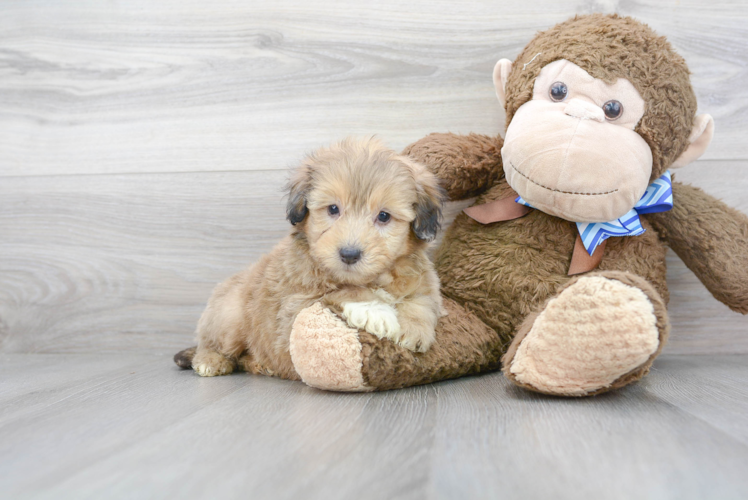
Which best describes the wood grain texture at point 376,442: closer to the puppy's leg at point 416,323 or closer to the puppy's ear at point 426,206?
the puppy's leg at point 416,323

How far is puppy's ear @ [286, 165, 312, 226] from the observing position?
1.64m

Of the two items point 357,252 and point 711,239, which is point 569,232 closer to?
point 711,239

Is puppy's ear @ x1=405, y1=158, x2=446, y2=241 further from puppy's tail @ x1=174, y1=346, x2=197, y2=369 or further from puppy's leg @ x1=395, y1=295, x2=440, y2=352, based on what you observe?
puppy's tail @ x1=174, y1=346, x2=197, y2=369

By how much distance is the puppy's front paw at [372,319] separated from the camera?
153cm

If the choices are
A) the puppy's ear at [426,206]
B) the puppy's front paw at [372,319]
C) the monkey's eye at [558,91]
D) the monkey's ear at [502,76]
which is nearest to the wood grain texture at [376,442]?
the puppy's front paw at [372,319]

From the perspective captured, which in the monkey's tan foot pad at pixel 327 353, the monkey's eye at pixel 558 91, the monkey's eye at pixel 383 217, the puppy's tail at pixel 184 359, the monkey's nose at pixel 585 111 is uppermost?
the monkey's eye at pixel 558 91

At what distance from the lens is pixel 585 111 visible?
5.30 feet

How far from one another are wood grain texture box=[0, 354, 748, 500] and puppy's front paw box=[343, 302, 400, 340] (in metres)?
0.17

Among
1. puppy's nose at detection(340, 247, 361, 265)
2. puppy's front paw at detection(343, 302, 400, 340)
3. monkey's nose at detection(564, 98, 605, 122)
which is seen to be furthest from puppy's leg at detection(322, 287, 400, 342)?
monkey's nose at detection(564, 98, 605, 122)

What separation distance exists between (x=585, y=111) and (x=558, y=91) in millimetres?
123

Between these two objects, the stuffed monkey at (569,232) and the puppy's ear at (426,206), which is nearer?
the stuffed monkey at (569,232)

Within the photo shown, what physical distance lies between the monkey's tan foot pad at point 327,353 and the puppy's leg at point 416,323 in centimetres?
15

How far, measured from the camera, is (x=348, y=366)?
4.86 feet

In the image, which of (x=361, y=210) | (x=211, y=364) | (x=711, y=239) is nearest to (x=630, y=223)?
(x=711, y=239)
